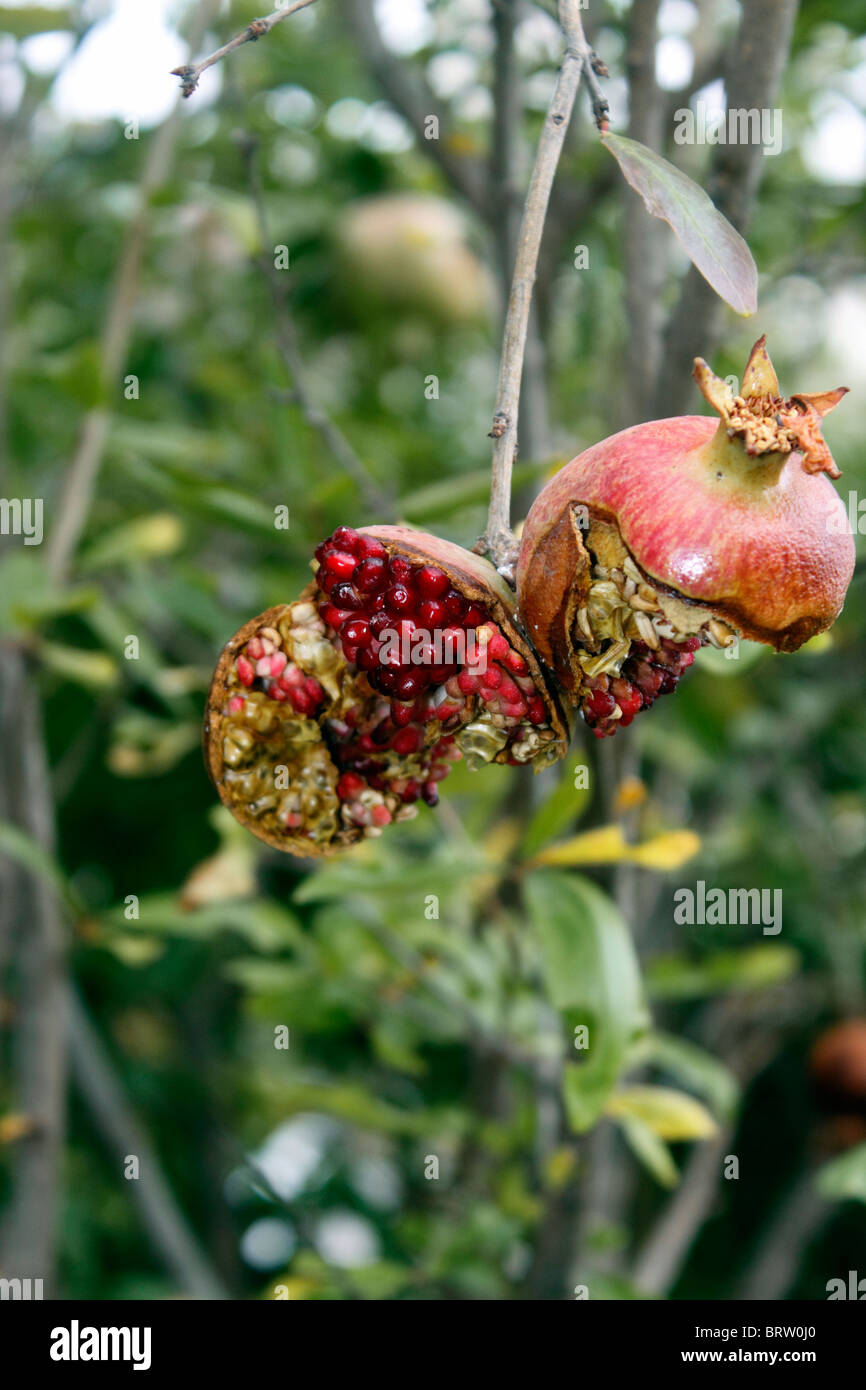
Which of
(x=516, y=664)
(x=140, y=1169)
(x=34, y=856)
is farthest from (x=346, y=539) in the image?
(x=140, y=1169)

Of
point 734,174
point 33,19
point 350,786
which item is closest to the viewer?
point 350,786

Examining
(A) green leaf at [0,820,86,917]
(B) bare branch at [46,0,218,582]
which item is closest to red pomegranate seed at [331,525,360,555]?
(A) green leaf at [0,820,86,917]

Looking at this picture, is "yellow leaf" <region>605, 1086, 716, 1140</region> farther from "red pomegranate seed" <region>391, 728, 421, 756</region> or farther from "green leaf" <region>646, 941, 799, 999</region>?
"red pomegranate seed" <region>391, 728, 421, 756</region>

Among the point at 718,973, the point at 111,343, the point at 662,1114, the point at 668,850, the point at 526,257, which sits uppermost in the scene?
the point at 111,343

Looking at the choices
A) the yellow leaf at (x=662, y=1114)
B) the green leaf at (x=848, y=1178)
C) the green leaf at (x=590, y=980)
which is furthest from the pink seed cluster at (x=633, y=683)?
the green leaf at (x=848, y=1178)

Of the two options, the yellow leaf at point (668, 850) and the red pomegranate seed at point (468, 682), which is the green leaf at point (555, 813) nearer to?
the yellow leaf at point (668, 850)

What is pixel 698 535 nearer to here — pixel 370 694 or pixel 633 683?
pixel 633 683
